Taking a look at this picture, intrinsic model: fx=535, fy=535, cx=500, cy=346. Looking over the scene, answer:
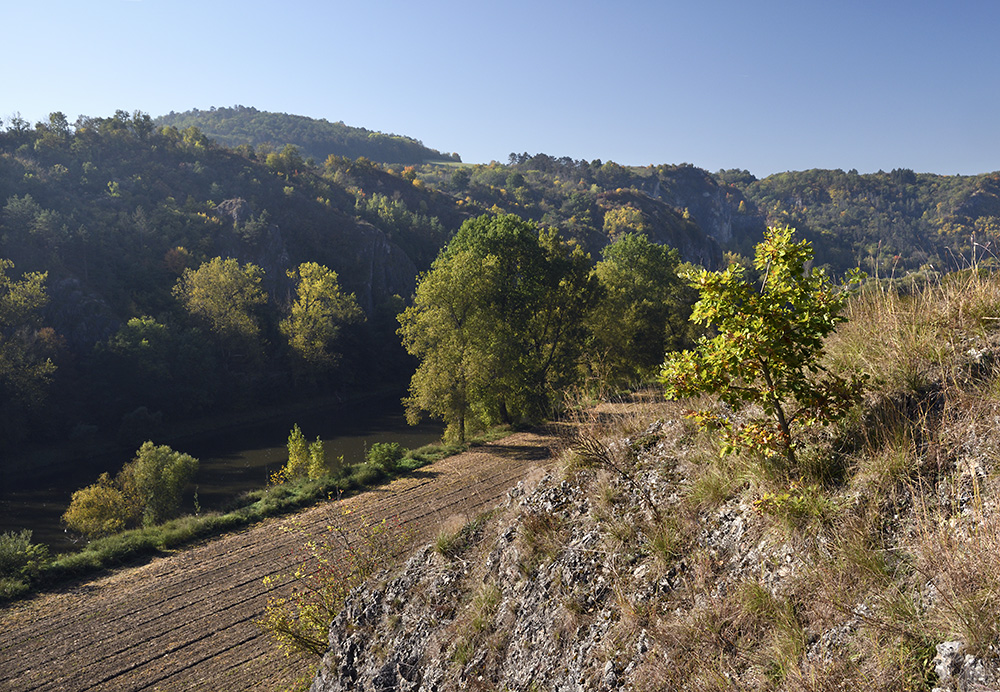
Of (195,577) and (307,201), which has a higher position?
(307,201)

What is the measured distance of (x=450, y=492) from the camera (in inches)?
813

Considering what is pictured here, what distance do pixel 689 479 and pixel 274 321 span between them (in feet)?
215

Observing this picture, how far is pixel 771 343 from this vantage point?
479 cm

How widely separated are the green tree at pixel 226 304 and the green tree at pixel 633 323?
40601 mm

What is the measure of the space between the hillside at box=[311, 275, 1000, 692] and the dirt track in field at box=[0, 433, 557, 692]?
3061 mm

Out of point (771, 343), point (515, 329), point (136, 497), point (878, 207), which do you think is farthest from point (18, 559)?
point (878, 207)

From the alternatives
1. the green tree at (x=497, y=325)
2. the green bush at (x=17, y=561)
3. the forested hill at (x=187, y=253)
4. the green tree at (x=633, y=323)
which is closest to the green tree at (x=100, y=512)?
the green bush at (x=17, y=561)

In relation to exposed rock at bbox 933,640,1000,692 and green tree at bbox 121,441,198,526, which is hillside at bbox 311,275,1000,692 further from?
green tree at bbox 121,441,198,526

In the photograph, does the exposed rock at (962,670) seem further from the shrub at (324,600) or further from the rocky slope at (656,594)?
the shrub at (324,600)

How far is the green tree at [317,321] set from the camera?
59438 millimetres

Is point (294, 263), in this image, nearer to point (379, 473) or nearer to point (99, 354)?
point (99, 354)

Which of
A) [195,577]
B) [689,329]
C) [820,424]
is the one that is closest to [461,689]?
[820,424]

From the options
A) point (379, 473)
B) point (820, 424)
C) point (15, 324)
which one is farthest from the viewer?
point (15, 324)

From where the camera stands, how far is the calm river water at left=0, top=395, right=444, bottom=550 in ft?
104
